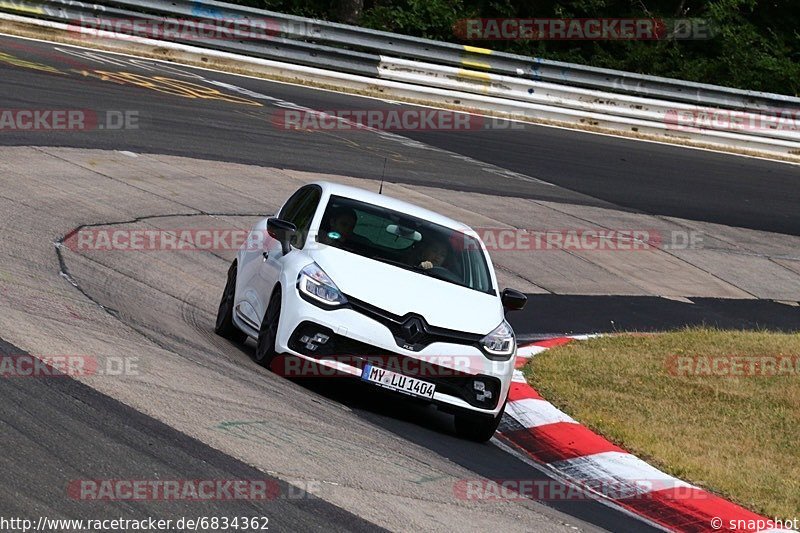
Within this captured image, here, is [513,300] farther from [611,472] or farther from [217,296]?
[217,296]

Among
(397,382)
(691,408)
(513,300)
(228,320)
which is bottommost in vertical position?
(691,408)

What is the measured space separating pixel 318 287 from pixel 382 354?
684mm

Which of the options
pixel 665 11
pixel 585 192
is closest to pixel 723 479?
pixel 585 192

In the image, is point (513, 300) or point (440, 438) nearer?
point (440, 438)

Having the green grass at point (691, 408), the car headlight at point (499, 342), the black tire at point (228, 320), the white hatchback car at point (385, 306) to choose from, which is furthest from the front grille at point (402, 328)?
the black tire at point (228, 320)

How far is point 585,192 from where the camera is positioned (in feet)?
71.0

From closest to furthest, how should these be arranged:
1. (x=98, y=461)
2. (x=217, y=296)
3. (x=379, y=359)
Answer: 1. (x=98, y=461)
2. (x=379, y=359)
3. (x=217, y=296)

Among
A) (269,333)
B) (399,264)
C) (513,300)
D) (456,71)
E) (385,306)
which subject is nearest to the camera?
(385,306)

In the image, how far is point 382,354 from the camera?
8.68m

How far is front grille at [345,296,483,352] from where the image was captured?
28.6 ft

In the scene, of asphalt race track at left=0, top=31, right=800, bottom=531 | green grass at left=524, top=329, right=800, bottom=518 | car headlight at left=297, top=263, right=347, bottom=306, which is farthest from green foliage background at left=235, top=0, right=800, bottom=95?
car headlight at left=297, top=263, right=347, bottom=306

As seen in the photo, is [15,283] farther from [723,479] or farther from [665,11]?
[665,11]

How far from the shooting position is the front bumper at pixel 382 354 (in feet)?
28.5

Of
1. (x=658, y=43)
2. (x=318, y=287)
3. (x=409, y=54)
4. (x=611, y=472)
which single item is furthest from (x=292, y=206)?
(x=658, y=43)
